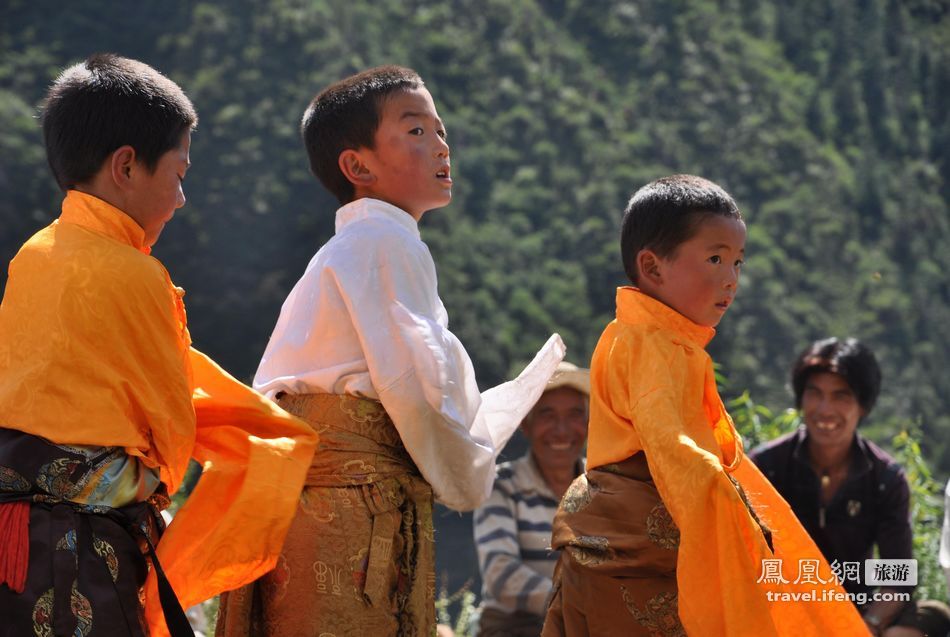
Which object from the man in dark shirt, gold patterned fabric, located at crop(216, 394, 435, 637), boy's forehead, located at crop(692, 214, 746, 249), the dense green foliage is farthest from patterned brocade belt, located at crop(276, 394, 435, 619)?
the dense green foliage

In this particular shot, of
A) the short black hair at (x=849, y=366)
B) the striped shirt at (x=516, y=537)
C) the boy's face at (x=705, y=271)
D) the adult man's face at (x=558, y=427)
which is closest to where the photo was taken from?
the boy's face at (x=705, y=271)

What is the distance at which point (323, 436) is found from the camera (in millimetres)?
2773

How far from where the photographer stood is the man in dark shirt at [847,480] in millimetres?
4793

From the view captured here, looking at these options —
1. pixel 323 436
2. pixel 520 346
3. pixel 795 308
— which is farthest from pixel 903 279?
pixel 323 436

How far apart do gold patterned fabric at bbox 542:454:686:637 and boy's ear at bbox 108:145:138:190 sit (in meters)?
1.30

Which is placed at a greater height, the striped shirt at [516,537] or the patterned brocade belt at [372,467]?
the patterned brocade belt at [372,467]

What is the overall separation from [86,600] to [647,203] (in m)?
1.63

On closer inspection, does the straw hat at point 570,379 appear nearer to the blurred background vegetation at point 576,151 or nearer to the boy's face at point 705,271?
the boy's face at point 705,271

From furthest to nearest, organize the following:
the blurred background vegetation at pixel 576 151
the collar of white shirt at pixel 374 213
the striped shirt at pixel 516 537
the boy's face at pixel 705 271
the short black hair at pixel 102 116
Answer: the blurred background vegetation at pixel 576 151 < the striped shirt at pixel 516 537 < the boy's face at pixel 705 271 < the collar of white shirt at pixel 374 213 < the short black hair at pixel 102 116

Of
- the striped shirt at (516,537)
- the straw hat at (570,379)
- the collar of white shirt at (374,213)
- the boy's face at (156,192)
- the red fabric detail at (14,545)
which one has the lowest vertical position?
the striped shirt at (516,537)

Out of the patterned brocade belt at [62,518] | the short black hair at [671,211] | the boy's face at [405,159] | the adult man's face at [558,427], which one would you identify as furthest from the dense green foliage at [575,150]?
the patterned brocade belt at [62,518]

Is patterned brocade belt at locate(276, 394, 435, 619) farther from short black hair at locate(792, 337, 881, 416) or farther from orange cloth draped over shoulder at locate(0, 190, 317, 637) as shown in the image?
short black hair at locate(792, 337, 881, 416)

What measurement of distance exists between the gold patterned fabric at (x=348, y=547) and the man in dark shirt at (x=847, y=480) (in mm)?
2392

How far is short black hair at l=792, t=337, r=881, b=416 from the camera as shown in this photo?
4836 millimetres
